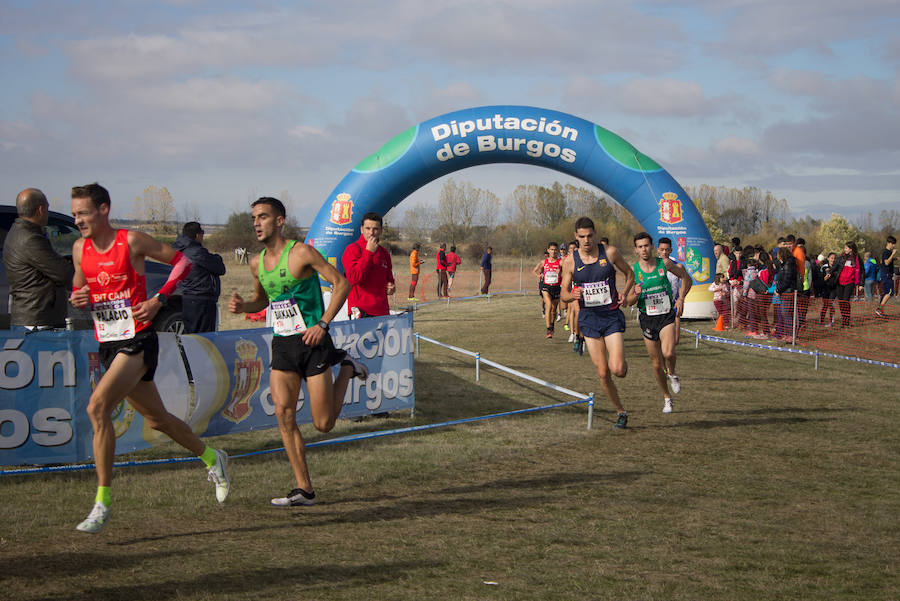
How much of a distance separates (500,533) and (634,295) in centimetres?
457

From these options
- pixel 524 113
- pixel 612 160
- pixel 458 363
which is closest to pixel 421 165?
pixel 524 113

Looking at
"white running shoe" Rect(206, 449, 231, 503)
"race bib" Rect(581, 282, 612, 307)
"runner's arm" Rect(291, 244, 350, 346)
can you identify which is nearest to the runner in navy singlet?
"race bib" Rect(581, 282, 612, 307)

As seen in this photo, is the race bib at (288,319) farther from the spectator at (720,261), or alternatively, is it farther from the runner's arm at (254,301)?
the spectator at (720,261)

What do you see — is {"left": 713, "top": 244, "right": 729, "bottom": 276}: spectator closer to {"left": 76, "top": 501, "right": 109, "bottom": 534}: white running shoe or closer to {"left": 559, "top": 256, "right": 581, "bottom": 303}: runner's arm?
{"left": 559, "top": 256, "right": 581, "bottom": 303}: runner's arm

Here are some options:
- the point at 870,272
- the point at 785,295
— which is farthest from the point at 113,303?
the point at 870,272

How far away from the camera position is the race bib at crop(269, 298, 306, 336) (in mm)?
5375

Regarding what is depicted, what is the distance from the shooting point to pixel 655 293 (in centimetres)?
933

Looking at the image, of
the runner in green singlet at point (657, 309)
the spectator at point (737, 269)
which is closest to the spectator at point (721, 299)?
the spectator at point (737, 269)

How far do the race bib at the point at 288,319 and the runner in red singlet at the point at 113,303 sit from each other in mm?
708

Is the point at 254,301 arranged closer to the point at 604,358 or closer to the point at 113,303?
the point at 113,303

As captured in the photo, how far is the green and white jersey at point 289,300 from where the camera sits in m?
5.39

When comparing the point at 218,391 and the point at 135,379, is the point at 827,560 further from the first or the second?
the point at 218,391

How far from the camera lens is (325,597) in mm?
3865

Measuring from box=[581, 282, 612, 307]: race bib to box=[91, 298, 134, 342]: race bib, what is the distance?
4810 mm
